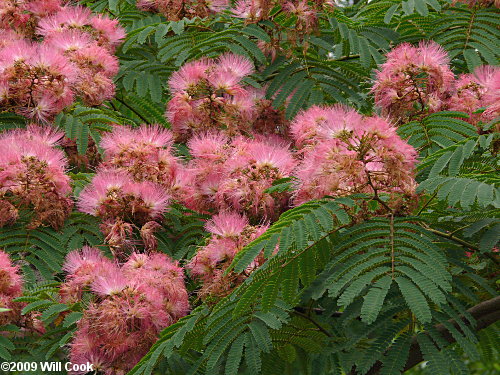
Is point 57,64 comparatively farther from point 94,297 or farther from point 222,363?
point 222,363

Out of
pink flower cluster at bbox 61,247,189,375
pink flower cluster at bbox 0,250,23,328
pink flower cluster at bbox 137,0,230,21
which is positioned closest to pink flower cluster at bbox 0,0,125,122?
pink flower cluster at bbox 137,0,230,21

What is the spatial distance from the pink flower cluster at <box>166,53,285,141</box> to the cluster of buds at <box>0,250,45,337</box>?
1.40 m

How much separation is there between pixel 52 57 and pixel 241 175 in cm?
144

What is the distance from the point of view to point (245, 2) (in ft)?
18.0

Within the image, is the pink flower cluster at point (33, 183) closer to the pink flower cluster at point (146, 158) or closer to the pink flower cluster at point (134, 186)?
the pink flower cluster at point (134, 186)

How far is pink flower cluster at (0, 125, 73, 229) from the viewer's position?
4520 mm

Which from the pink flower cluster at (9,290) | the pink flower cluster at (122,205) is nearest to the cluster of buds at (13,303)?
the pink flower cluster at (9,290)

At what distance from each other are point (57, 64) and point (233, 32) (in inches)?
44.2

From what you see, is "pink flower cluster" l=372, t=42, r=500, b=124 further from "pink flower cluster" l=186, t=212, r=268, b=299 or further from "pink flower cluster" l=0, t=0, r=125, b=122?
"pink flower cluster" l=0, t=0, r=125, b=122

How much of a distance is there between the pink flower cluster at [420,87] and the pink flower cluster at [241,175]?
0.68 meters

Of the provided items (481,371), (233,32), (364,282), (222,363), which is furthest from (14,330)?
(481,371)

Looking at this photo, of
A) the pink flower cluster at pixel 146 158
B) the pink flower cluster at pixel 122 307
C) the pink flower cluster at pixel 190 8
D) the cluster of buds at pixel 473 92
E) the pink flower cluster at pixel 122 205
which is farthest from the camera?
the pink flower cluster at pixel 190 8

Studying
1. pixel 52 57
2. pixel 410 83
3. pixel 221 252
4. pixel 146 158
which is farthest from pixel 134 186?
pixel 410 83

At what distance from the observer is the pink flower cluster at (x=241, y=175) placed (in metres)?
4.32
